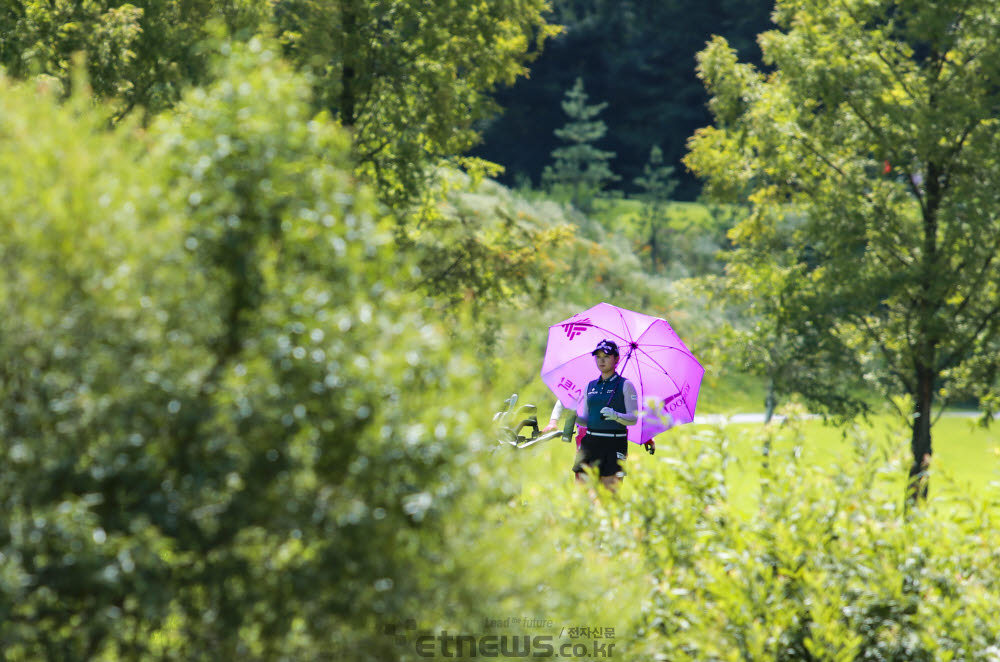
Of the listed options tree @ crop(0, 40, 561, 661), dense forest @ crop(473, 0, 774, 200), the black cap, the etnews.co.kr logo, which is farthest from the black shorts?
dense forest @ crop(473, 0, 774, 200)

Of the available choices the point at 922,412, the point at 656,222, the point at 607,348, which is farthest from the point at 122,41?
the point at 656,222

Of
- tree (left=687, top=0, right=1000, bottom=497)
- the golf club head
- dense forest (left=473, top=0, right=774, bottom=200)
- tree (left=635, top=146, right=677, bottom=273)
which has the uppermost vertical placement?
dense forest (left=473, top=0, right=774, bottom=200)

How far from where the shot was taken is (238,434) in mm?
2951

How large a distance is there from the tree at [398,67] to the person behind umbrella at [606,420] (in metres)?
5.67

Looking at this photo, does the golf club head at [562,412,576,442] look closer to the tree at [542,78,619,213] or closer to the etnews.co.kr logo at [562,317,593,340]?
the etnews.co.kr logo at [562,317,593,340]

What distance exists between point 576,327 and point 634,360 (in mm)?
619

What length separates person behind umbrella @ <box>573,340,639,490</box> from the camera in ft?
24.6

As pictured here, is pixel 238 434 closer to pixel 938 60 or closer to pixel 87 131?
pixel 87 131

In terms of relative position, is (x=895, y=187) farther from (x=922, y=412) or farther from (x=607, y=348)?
(x=607, y=348)

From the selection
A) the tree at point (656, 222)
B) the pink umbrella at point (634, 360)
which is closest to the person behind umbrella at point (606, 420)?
the pink umbrella at point (634, 360)

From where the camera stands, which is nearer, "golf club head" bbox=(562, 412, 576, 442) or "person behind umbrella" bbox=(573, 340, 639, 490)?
"person behind umbrella" bbox=(573, 340, 639, 490)

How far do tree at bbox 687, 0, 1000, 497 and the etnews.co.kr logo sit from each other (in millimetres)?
4813

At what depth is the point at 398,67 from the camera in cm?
1303

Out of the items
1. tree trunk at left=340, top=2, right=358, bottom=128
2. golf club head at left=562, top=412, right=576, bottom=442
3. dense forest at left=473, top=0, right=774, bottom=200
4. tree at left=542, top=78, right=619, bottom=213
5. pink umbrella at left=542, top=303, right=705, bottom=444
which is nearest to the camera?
golf club head at left=562, top=412, right=576, bottom=442
